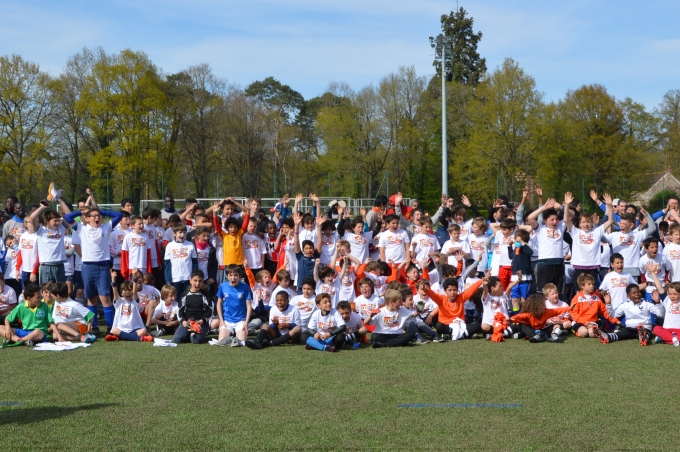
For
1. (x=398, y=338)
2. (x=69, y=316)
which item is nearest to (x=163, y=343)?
(x=69, y=316)

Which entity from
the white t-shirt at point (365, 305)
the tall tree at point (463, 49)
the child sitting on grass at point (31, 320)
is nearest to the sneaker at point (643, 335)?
the white t-shirt at point (365, 305)

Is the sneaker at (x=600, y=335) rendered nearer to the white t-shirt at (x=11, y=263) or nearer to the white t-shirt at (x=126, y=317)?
the white t-shirt at (x=126, y=317)

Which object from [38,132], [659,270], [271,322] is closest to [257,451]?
[271,322]

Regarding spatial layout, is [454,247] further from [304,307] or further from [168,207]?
[168,207]

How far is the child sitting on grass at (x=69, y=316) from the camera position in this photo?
873cm

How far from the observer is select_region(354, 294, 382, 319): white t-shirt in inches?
365

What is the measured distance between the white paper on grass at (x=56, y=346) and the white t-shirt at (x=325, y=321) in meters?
2.88

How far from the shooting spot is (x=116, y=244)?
1040 cm

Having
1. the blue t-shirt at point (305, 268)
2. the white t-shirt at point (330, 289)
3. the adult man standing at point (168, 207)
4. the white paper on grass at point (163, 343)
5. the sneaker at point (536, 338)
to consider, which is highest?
the adult man standing at point (168, 207)

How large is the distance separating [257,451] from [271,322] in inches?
175

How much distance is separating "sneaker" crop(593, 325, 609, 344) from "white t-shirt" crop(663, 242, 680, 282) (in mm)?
1600

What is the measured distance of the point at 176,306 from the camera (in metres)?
9.69

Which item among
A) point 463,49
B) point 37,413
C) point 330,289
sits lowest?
point 37,413

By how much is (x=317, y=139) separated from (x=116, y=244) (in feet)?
120
